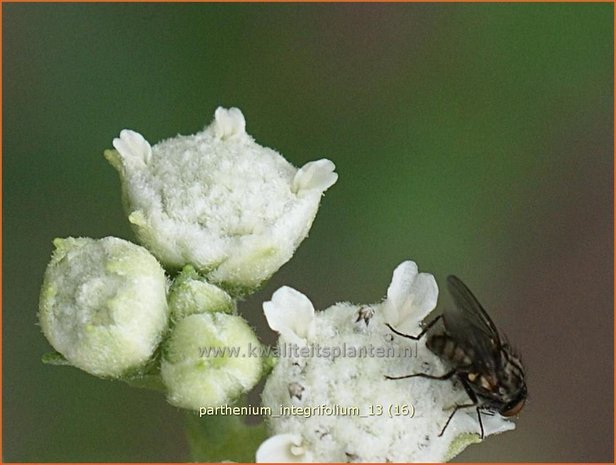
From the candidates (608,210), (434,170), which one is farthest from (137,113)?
(608,210)

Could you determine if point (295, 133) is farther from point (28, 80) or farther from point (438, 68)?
point (28, 80)

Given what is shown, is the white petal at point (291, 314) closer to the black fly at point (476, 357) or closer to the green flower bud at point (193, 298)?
the green flower bud at point (193, 298)

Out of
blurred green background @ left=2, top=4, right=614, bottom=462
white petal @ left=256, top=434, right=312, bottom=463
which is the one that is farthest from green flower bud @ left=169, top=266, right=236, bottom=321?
blurred green background @ left=2, top=4, right=614, bottom=462

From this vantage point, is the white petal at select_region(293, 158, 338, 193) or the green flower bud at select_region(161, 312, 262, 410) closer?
the green flower bud at select_region(161, 312, 262, 410)

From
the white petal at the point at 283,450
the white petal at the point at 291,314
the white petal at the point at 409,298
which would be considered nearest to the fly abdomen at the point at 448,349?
the white petal at the point at 409,298

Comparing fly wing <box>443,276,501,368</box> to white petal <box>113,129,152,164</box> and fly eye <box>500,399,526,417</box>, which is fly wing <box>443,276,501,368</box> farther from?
white petal <box>113,129,152,164</box>
